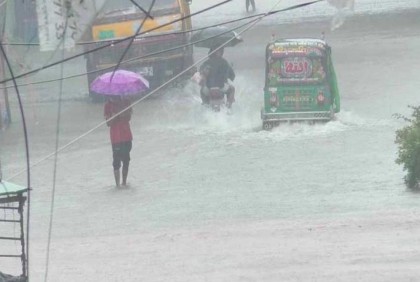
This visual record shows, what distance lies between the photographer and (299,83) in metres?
20.3

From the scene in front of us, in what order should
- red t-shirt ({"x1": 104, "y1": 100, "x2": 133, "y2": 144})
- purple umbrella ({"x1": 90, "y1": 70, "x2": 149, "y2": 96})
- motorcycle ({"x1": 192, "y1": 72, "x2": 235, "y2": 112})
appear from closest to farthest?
purple umbrella ({"x1": 90, "y1": 70, "x2": 149, "y2": 96}) → red t-shirt ({"x1": 104, "y1": 100, "x2": 133, "y2": 144}) → motorcycle ({"x1": 192, "y1": 72, "x2": 235, "y2": 112})

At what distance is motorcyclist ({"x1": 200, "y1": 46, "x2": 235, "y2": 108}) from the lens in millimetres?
22125

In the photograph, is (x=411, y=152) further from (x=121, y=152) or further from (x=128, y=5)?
(x=128, y=5)

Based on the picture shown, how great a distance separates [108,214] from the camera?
48.2ft

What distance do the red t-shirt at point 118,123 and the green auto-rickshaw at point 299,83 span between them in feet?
15.4

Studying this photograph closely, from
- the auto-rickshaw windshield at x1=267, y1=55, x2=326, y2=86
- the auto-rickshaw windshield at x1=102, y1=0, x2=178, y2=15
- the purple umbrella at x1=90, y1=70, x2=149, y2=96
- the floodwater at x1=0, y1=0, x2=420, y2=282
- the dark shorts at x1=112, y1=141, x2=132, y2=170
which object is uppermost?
the auto-rickshaw windshield at x1=102, y1=0, x2=178, y2=15

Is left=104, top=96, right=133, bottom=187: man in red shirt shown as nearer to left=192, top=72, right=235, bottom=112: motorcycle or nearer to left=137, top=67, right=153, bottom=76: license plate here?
left=192, top=72, right=235, bottom=112: motorcycle

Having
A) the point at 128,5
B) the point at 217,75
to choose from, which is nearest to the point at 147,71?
the point at 128,5

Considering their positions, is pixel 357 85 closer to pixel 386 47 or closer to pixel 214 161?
pixel 386 47

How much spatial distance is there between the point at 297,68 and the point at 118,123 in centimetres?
516

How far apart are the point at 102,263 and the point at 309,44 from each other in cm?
993

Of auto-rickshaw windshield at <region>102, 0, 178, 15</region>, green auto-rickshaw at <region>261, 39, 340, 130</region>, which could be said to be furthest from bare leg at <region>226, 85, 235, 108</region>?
auto-rickshaw windshield at <region>102, 0, 178, 15</region>

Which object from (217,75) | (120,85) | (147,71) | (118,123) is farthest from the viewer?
(147,71)

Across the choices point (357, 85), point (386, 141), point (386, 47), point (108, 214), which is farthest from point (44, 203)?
point (386, 47)
